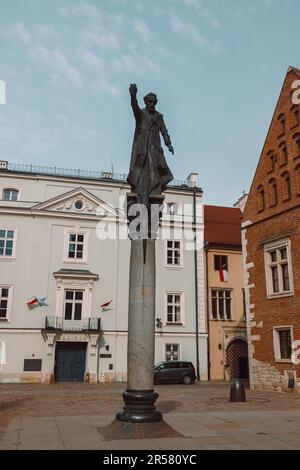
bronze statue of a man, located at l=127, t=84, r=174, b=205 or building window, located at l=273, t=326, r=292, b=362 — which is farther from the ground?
bronze statue of a man, located at l=127, t=84, r=174, b=205

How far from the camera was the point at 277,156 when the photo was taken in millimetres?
21516

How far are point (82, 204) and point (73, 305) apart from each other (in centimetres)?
704

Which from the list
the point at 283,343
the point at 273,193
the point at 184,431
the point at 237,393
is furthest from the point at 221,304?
the point at 184,431

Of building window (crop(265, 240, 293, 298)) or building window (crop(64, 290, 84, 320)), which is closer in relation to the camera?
building window (crop(265, 240, 293, 298))

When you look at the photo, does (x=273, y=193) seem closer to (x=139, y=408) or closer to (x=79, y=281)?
(x=79, y=281)

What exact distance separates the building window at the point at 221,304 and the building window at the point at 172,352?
3.70 metres

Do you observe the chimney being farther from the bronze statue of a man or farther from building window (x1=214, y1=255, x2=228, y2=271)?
the bronze statue of a man

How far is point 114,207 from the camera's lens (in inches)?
1241

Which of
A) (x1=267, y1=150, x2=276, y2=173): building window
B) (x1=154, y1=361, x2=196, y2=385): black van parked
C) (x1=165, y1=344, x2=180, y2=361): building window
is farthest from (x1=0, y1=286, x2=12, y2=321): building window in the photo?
(x1=267, y1=150, x2=276, y2=173): building window

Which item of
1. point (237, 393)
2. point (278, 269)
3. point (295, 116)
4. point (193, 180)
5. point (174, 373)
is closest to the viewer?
point (237, 393)

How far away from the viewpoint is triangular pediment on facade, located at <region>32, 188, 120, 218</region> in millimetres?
30391

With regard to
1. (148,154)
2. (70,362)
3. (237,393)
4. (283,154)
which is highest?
(283,154)

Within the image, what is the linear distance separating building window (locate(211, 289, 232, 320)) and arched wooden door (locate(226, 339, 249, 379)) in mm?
1973

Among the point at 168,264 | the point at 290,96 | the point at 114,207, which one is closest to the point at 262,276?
the point at 290,96
